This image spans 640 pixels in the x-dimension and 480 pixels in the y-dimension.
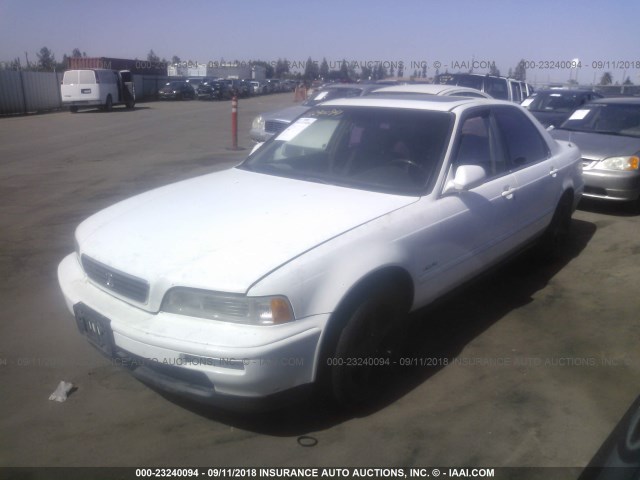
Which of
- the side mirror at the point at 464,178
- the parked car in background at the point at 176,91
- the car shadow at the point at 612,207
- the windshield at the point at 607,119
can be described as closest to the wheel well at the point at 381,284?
the side mirror at the point at 464,178

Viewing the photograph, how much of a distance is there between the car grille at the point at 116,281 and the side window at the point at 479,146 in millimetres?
2123

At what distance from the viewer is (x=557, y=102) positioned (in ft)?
42.7

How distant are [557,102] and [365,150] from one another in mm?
10648

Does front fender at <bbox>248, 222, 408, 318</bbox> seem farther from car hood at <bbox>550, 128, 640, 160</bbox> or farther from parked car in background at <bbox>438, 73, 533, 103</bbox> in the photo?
parked car in background at <bbox>438, 73, 533, 103</bbox>

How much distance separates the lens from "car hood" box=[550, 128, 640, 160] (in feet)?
23.8

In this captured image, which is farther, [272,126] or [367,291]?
[272,126]

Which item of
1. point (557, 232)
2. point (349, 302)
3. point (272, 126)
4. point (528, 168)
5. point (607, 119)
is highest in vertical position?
point (607, 119)

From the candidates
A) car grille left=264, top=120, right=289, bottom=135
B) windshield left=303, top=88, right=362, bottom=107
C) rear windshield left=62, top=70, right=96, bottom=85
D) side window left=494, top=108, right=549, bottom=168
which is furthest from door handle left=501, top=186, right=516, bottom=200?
rear windshield left=62, top=70, right=96, bottom=85

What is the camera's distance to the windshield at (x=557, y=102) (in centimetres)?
1293

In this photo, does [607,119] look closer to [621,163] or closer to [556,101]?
[621,163]

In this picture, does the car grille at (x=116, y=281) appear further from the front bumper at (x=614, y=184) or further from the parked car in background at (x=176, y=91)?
the parked car in background at (x=176, y=91)

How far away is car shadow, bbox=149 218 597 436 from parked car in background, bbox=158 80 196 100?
1352 inches

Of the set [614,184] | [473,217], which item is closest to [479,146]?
[473,217]

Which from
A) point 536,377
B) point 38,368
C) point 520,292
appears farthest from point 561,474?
point 38,368
